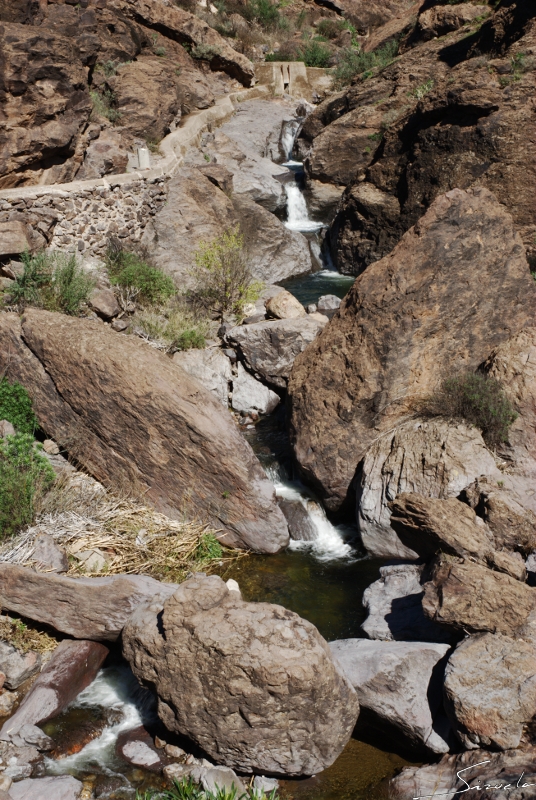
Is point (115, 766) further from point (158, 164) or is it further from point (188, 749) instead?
point (158, 164)

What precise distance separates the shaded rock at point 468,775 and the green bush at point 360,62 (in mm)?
23538

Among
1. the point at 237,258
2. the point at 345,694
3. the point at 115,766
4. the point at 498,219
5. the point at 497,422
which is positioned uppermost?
the point at 498,219

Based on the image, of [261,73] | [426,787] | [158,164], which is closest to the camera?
[426,787]

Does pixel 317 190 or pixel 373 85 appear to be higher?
pixel 373 85

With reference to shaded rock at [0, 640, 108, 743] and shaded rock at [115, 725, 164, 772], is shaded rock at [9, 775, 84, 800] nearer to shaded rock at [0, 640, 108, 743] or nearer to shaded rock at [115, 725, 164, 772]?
shaded rock at [115, 725, 164, 772]

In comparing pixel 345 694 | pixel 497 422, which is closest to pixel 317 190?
pixel 497 422

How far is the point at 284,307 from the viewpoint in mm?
13203

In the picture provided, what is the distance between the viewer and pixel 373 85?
2092 cm

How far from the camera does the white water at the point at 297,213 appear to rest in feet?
63.8

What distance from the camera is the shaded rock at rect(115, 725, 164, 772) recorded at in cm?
555

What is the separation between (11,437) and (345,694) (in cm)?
555

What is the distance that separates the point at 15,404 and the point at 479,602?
6593 mm

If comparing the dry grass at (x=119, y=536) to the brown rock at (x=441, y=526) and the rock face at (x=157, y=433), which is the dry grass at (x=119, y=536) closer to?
the rock face at (x=157, y=433)

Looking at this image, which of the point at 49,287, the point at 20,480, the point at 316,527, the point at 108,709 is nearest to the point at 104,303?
the point at 49,287
